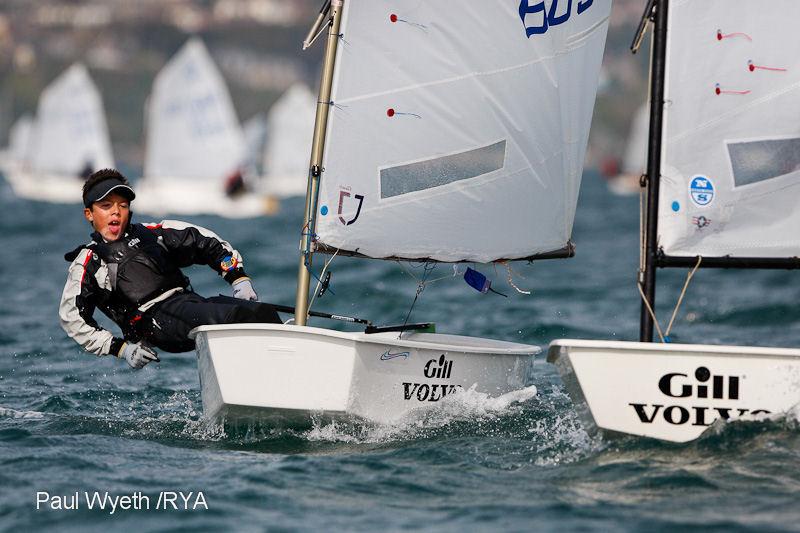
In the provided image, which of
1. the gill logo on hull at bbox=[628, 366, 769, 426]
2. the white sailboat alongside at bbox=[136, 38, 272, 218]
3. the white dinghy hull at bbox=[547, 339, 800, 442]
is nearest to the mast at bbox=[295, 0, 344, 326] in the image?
the white dinghy hull at bbox=[547, 339, 800, 442]

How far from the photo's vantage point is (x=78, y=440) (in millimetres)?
6281

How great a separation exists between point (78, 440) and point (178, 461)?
2.35 ft

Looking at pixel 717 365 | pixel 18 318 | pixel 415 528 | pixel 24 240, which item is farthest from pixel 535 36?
pixel 24 240

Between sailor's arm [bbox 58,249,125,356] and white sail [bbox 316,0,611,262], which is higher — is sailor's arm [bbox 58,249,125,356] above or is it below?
below

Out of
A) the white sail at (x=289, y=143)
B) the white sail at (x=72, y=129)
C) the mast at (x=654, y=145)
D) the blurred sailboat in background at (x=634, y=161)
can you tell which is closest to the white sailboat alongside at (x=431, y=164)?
the mast at (x=654, y=145)

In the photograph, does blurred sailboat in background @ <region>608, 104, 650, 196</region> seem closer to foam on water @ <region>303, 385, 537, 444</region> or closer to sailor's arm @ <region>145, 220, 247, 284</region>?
foam on water @ <region>303, 385, 537, 444</region>

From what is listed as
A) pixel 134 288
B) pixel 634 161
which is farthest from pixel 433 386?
pixel 634 161

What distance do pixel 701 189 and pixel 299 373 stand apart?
2.25 meters

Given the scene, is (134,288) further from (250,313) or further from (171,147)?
(171,147)

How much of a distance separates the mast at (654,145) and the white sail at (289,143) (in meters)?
34.8

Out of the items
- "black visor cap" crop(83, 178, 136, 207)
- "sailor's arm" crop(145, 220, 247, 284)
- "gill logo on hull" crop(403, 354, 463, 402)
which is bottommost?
"gill logo on hull" crop(403, 354, 463, 402)

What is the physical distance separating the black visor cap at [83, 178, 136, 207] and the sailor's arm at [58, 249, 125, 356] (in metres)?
0.29

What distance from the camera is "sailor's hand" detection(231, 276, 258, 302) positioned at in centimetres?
662

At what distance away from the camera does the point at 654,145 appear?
6395 millimetres
